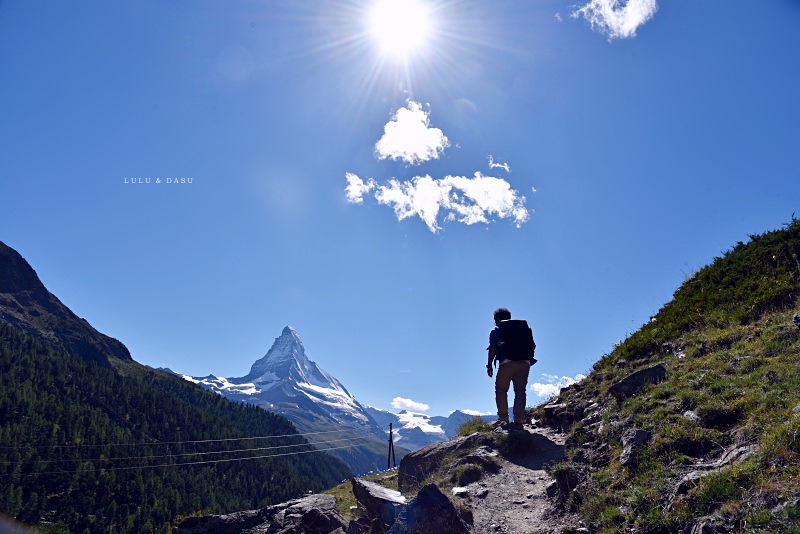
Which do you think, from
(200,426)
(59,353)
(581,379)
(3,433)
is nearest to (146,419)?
(200,426)

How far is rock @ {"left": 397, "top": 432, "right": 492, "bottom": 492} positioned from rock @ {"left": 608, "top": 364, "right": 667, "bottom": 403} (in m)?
3.68

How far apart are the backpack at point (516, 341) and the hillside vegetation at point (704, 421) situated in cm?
226

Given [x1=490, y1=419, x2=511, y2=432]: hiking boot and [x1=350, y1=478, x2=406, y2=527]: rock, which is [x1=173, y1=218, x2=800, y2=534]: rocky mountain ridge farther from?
[x1=490, y1=419, x2=511, y2=432]: hiking boot

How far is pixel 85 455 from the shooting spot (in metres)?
138

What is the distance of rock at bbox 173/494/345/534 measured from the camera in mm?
11916

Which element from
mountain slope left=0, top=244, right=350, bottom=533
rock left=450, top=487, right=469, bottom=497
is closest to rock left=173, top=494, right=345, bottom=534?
rock left=450, top=487, right=469, bottom=497

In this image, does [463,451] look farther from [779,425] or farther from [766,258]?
[766,258]

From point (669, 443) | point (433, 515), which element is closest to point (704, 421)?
point (669, 443)

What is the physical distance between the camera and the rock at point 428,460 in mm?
13246

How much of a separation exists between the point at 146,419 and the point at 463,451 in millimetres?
206168

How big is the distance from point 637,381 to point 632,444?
12.0 feet

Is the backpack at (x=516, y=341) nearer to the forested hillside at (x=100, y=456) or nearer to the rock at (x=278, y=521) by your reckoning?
the rock at (x=278, y=521)

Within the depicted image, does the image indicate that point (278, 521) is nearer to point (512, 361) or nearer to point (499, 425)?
point (499, 425)

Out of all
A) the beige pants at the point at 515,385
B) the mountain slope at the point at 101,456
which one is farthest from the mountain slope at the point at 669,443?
the mountain slope at the point at 101,456
